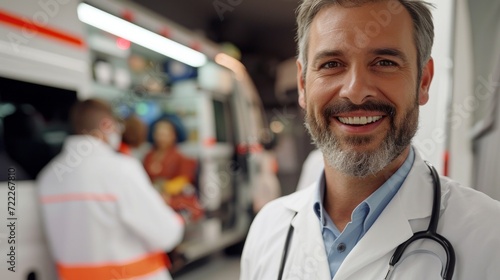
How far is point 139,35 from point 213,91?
1.02 metres

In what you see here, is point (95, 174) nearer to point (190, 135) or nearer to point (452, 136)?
point (452, 136)

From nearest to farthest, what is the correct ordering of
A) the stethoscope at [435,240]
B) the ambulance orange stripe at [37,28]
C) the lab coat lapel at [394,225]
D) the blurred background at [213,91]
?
the stethoscope at [435,240] < the lab coat lapel at [394,225] < the blurred background at [213,91] < the ambulance orange stripe at [37,28]

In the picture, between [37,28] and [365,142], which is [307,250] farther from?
[37,28]

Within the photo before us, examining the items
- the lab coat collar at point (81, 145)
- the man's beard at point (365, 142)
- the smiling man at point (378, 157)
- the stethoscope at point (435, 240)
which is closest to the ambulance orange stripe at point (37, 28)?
the lab coat collar at point (81, 145)

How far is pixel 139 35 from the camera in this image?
116 inches

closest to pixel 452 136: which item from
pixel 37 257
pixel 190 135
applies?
pixel 37 257

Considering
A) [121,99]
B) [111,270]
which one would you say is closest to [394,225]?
[111,270]

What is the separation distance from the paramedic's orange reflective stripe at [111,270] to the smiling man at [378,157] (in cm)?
119

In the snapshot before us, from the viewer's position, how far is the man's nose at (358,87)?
894mm

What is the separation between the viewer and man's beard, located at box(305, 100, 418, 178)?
36.0 inches

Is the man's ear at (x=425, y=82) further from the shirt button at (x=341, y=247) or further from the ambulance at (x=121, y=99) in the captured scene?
the ambulance at (x=121, y=99)

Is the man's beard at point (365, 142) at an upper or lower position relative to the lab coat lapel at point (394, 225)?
upper

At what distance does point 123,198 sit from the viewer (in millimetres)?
1917

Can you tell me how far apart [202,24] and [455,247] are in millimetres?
3090
